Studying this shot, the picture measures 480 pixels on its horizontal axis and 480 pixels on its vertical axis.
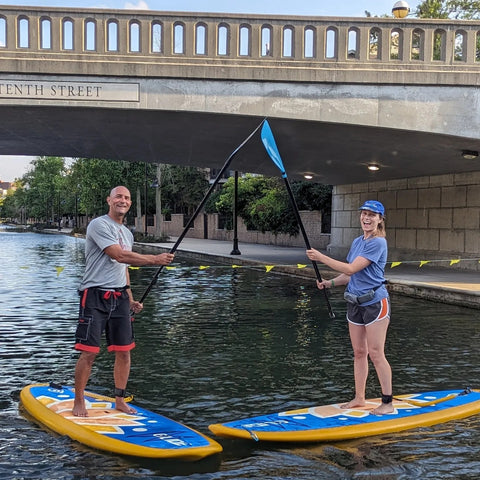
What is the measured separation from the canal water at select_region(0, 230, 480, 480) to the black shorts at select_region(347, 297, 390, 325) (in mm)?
→ 962

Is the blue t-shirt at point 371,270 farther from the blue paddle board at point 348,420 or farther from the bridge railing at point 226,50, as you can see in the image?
the bridge railing at point 226,50

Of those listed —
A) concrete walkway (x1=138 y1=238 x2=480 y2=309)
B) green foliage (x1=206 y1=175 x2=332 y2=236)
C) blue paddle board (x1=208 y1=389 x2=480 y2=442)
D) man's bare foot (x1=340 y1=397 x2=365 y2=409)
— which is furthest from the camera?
green foliage (x1=206 y1=175 x2=332 y2=236)

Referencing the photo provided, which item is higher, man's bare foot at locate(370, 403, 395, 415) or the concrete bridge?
the concrete bridge

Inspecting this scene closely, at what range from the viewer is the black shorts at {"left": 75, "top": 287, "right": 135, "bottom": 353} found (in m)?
5.37

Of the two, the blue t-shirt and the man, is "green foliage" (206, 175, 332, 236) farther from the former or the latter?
the man

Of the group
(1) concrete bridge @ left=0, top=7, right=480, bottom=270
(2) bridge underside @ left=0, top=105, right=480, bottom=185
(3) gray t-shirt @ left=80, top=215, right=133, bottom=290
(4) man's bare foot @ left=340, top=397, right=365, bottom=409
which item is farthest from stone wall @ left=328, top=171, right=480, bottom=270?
(3) gray t-shirt @ left=80, top=215, right=133, bottom=290

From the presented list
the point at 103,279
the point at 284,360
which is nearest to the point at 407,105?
the point at 284,360

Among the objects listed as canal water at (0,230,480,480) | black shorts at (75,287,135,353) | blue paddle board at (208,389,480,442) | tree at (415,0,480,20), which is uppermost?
tree at (415,0,480,20)

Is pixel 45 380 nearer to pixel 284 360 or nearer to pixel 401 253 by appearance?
pixel 284 360

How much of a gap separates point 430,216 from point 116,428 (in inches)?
731

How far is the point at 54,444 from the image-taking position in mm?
5062

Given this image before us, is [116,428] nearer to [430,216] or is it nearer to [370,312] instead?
[370,312]

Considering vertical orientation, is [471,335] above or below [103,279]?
below

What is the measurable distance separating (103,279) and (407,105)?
37.3ft
